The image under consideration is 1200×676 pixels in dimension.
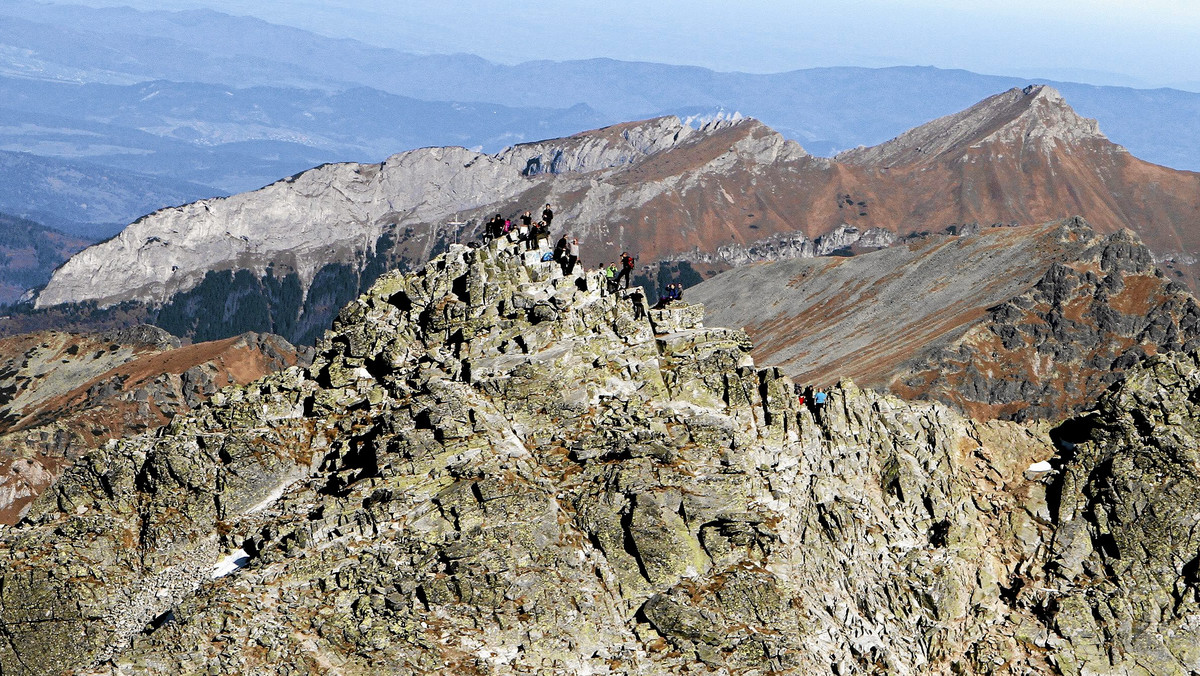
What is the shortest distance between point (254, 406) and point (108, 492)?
30.3ft

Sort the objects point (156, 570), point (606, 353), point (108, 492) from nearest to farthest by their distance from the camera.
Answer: point (156, 570)
point (108, 492)
point (606, 353)

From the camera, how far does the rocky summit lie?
176 ft

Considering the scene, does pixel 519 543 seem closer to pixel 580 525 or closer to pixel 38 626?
pixel 580 525

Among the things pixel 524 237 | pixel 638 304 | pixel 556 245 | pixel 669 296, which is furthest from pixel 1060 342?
pixel 556 245

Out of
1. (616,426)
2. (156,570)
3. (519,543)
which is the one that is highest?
(616,426)

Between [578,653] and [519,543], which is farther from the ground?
[519,543]

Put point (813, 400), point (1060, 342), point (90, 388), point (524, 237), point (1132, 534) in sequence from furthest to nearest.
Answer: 1. point (1060, 342)
2. point (90, 388)
3. point (524, 237)
4. point (813, 400)
5. point (1132, 534)

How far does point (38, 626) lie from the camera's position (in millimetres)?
53812

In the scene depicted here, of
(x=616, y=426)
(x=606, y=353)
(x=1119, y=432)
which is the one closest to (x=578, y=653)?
(x=616, y=426)

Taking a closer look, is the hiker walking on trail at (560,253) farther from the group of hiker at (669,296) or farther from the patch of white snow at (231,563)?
the patch of white snow at (231,563)

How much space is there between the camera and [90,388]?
16850 cm

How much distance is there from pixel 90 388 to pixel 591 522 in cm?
13689

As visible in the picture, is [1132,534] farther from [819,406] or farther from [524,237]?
[524,237]

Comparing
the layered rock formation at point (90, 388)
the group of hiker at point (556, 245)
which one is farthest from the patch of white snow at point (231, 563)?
the layered rock formation at point (90, 388)
